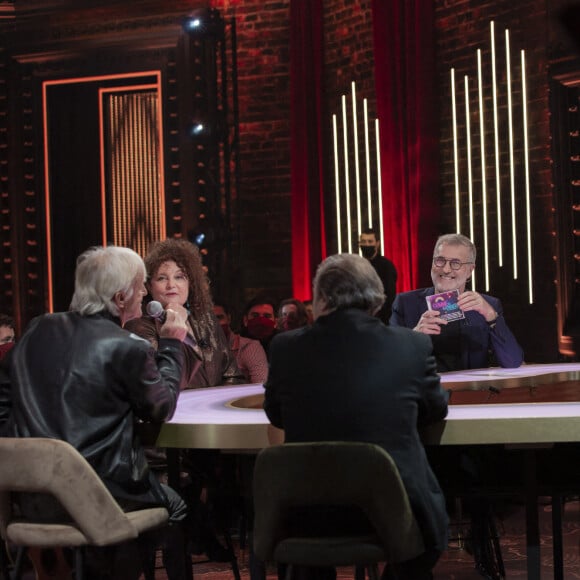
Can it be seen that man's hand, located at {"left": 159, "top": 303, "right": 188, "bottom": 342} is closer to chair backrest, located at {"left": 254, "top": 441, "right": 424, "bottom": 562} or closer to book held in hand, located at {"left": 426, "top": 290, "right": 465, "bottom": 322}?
chair backrest, located at {"left": 254, "top": 441, "right": 424, "bottom": 562}

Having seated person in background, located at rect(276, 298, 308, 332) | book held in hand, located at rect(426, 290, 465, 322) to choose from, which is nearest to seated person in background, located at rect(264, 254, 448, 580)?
book held in hand, located at rect(426, 290, 465, 322)

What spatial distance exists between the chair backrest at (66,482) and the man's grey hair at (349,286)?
0.80 metres

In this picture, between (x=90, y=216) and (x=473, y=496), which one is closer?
(x=473, y=496)

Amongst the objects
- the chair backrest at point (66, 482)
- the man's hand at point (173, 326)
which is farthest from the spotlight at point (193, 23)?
the chair backrest at point (66, 482)

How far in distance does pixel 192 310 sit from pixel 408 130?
4.35m

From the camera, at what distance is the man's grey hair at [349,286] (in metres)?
2.94

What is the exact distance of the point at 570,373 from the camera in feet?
14.1

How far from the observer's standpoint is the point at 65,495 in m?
2.92

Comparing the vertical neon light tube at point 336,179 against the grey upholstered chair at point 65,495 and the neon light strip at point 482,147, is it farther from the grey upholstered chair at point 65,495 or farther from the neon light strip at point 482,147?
the grey upholstered chair at point 65,495

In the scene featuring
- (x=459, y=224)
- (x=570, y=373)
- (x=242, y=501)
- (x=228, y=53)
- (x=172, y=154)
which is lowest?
(x=242, y=501)

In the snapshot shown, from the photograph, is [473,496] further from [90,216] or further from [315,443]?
[90,216]

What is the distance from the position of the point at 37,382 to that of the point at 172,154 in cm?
654

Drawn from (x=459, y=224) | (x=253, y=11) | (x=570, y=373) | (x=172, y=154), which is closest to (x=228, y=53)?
(x=253, y=11)

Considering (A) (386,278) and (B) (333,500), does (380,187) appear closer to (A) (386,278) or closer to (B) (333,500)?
(A) (386,278)
